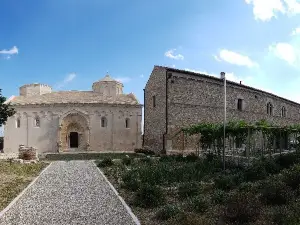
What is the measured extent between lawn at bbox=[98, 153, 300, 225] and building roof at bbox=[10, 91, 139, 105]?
23.4 meters

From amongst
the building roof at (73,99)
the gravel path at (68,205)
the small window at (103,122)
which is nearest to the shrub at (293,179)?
the gravel path at (68,205)

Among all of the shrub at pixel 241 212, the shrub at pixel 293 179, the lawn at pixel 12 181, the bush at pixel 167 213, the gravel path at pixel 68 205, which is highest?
the shrub at pixel 293 179

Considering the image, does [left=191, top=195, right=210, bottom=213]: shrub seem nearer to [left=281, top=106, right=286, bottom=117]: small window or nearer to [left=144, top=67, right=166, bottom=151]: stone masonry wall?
[left=144, top=67, right=166, bottom=151]: stone masonry wall

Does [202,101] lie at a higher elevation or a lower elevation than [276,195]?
higher

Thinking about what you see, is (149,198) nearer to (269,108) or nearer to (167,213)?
(167,213)

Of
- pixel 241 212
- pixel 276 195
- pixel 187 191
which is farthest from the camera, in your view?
pixel 187 191

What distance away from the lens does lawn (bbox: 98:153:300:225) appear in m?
7.42

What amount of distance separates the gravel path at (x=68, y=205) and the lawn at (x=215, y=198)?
60 centimetres

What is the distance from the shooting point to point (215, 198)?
9.57 meters

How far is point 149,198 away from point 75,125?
29.9m

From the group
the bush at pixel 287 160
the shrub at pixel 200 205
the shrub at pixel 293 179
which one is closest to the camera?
the shrub at pixel 200 205

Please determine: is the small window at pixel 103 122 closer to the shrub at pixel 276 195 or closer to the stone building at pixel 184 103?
the stone building at pixel 184 103

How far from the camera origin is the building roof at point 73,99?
3791 cm

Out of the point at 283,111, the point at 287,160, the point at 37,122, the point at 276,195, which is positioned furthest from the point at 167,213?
the point at 283,111
